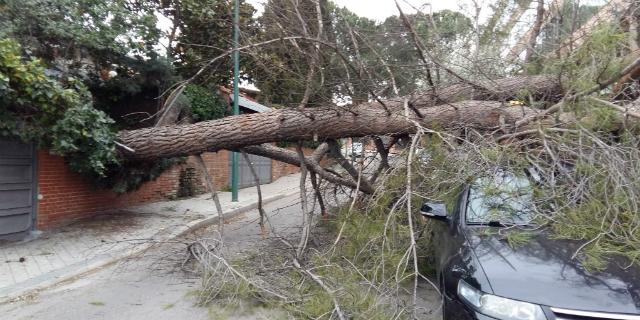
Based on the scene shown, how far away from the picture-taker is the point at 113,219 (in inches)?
396

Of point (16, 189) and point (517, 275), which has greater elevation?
point (16, 189)

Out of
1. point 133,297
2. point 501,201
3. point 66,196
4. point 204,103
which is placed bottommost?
point 133,297

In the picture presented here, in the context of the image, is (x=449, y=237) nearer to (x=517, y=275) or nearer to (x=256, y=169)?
(x=517, y=275)

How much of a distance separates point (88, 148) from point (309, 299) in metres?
4.70

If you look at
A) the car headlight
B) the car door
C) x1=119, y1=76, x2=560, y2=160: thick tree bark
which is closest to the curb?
x1=119, y1=76, x2=560, y2=160: thick tree bark

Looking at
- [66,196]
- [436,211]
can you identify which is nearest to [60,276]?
[66,196]

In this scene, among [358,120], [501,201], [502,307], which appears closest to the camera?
[502,307]

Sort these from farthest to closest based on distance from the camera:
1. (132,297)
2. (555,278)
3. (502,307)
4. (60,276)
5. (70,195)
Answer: (70,195), (60,276), (132,297), (555,278), (502,307)

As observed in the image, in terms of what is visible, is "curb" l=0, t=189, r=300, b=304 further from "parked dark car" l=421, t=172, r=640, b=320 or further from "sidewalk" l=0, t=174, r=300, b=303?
"parked dark car" l=421, t=172, r=640, b=320

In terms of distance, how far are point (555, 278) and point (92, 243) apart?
7032mm

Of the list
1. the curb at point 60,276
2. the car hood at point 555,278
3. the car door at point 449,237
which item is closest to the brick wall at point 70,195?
the curb at point 60,276

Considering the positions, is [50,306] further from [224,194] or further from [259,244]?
[224,194]

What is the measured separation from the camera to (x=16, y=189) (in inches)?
317

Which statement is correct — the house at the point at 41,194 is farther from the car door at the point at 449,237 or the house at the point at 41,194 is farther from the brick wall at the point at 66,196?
the car door at the point at 449,237
